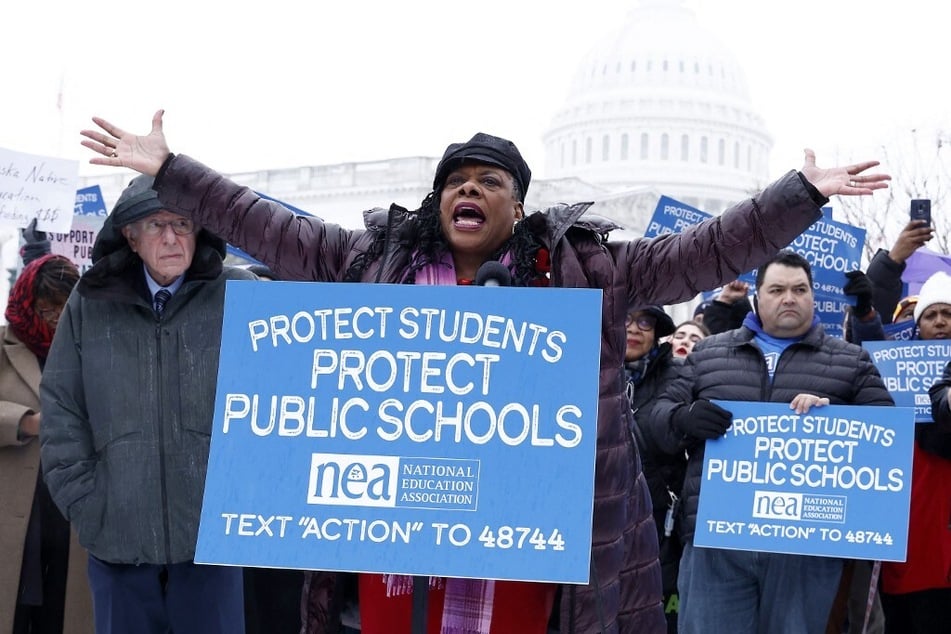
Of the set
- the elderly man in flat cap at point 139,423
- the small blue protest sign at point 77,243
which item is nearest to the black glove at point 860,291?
the elderly man in flat cap at point 139,423

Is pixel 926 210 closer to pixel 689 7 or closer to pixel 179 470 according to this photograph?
pixel 179 470

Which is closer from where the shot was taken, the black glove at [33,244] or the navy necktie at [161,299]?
the navy necktie at [161,299]

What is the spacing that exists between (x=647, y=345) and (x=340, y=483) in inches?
137

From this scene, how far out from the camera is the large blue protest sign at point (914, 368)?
5922mm

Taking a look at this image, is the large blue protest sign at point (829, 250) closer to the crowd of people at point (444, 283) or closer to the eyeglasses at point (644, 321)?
the eyeglasses at point (644, 321)

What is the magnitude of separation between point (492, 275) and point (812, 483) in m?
2.22

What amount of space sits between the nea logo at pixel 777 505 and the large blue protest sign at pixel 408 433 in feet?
7.60

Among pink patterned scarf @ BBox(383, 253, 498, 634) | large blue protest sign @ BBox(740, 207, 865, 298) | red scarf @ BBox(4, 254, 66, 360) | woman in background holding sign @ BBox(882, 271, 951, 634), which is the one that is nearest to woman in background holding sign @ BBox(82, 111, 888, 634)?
pink patterned scarf @ BBox(383, 253, 498, 634)

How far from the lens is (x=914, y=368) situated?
5.97 meters

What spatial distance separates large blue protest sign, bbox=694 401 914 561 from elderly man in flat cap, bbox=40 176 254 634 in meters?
1.86

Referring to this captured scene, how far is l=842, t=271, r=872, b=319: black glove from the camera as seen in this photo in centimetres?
657

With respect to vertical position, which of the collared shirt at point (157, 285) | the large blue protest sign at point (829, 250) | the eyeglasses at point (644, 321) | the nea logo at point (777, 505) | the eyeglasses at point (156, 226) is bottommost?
the nea logo at point (777, 505)

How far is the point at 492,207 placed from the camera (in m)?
3.19

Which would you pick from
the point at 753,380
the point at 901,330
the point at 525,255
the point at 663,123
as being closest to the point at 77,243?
the point at 753,380
